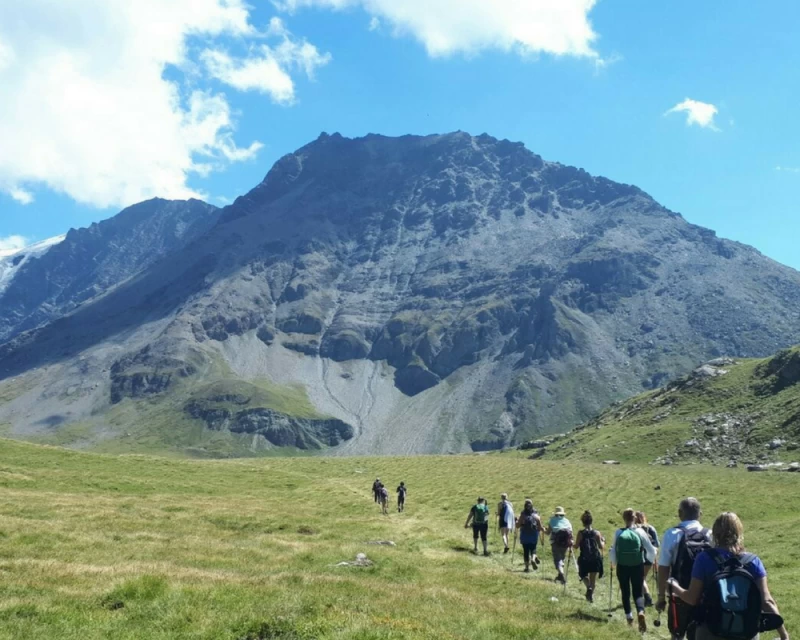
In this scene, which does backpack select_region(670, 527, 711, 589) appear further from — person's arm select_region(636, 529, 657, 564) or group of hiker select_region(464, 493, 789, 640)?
person's arm select_region(636, 529, 657, 564)

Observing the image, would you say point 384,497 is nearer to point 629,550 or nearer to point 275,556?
point 275,556

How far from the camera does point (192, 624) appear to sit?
11.6 metres

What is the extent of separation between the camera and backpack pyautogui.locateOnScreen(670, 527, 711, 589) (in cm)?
1152

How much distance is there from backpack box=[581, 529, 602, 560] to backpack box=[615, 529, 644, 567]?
2.46 m

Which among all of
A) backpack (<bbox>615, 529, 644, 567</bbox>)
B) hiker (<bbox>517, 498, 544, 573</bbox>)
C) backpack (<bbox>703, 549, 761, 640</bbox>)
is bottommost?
hiker (<bbox>517, 498, 544, 573</bbox>)

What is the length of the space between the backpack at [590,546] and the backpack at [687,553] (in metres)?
7.57

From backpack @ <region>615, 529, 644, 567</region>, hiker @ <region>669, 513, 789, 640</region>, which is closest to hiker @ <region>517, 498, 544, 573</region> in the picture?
backpack @ <region>615, 529, 644, 567</region>

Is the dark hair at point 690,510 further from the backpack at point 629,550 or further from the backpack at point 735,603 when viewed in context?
the backpack at point 629,550

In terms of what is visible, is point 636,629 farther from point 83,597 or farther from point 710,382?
A: point 710,382

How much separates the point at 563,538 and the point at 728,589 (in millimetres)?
14405

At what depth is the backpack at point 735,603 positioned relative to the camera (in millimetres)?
8727

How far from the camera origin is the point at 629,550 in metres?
16.5

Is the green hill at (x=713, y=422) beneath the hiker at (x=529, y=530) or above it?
above

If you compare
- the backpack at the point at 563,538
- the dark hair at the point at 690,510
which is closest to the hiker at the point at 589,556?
the backpack at the point at 563,538
